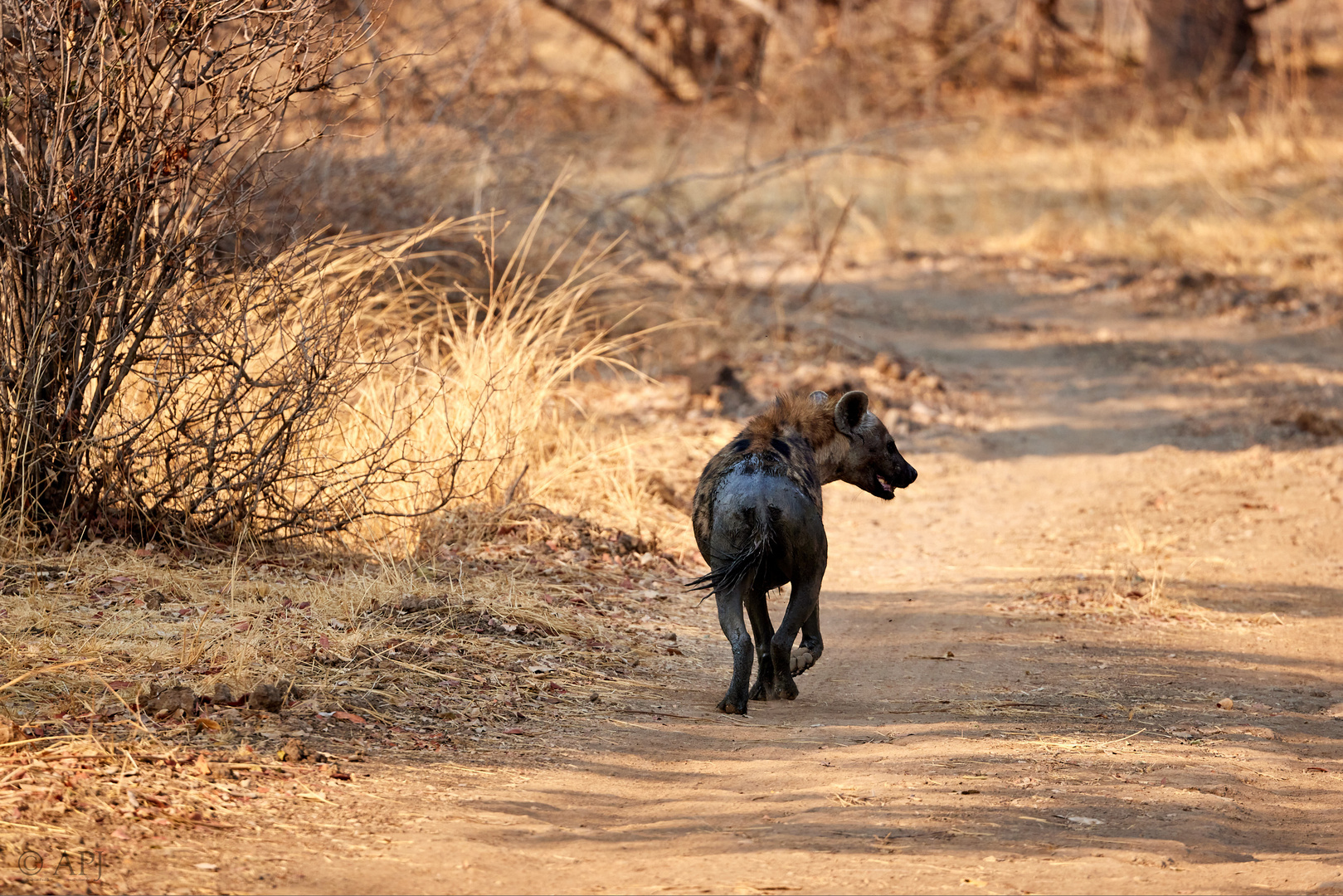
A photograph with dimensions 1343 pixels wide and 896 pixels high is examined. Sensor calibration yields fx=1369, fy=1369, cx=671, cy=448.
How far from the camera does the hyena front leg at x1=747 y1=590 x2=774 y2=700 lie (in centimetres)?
525

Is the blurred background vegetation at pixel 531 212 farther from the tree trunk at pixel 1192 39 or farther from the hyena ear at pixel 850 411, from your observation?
the hyena ear at pixel 850 411

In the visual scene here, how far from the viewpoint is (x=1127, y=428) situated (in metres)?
11.4

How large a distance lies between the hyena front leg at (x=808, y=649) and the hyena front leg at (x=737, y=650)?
0.25m

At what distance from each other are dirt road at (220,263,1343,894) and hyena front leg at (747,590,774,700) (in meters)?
0.14

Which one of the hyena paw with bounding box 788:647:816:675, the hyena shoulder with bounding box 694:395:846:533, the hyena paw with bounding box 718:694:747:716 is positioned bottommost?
the hyena paw with bounding box 718:694:747:716

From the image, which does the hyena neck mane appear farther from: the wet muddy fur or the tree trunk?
the tree trunk

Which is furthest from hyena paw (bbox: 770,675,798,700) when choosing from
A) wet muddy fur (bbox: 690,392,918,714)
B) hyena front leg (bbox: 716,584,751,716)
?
hyena front leg (bbox: 716,584,751,716)

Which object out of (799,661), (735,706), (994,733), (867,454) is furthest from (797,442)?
(994,733)

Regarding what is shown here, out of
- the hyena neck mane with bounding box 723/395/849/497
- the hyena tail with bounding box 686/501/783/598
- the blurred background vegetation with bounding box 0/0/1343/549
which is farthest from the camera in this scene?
the blurred background vegetation with bounding box 0/0/1343/549

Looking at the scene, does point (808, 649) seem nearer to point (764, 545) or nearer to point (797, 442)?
point (764, 545)

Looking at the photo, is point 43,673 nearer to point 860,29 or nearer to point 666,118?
point 666,118

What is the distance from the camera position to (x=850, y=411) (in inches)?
238

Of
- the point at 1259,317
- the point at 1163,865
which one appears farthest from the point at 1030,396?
the point at 1163,865

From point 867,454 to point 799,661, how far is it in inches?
50.3
